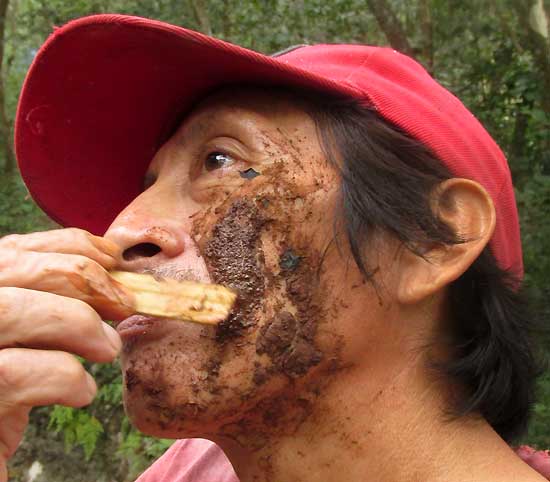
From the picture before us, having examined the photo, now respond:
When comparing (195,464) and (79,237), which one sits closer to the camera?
(79,237)

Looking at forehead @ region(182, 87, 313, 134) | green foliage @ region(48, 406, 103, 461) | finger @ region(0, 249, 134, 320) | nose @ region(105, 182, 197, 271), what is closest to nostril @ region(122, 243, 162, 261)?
nose @ region(105, 182, 197, 271)

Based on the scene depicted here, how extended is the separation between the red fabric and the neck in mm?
435

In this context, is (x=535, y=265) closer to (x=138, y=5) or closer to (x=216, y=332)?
(x=216, y=332)

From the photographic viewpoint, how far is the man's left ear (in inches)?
65.2

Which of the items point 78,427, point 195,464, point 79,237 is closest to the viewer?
point 79,237

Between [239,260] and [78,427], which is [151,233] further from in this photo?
[78,427]

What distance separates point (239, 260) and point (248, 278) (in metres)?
0.05

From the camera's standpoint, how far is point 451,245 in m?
1.67

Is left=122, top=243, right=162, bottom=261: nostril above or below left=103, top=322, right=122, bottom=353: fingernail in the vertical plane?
above

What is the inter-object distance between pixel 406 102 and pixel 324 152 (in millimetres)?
231

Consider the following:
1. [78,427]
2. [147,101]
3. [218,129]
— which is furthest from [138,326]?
[78,427]

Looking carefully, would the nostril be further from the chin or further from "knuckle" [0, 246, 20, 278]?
"knuckle" [0, 246, 20, 278]

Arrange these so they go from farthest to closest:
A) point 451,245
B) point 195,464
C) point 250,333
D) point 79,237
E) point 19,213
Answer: point 19,213, point 195,464, point 451,245, point 250,333, point 79,237

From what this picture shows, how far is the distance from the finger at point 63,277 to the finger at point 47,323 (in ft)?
0.11
